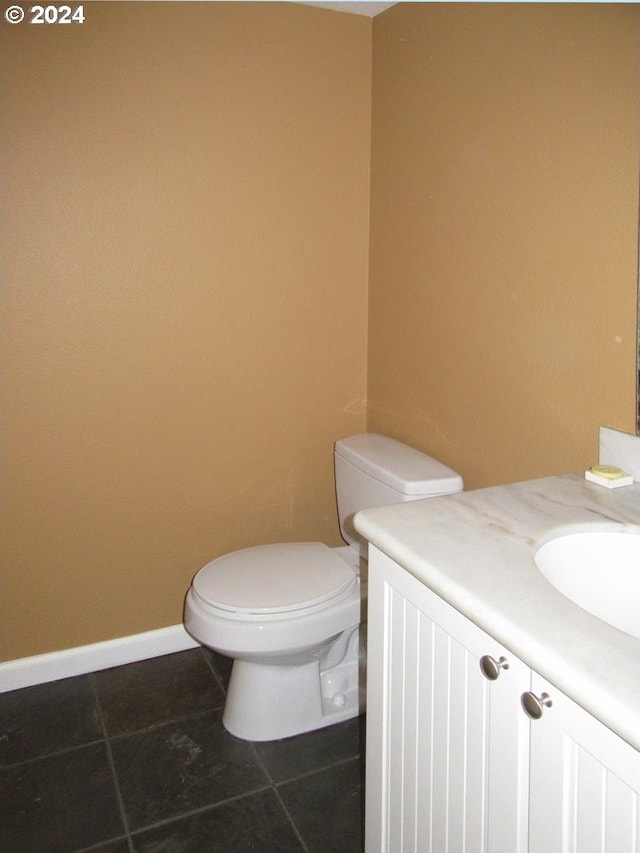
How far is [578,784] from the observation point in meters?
0.72

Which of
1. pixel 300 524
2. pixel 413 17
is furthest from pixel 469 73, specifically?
pixel 300 524

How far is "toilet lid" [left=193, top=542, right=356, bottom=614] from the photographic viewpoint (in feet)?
5.51

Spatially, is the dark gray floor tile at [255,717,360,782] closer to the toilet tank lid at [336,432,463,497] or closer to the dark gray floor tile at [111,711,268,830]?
the dark gray floor tile at [111,711,268,830]

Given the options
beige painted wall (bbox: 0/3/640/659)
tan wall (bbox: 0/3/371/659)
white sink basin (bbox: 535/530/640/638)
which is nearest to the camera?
white sink basin (bbox: 535/530/640/638)

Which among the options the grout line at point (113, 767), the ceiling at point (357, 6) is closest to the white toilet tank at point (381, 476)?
the grout line at point (113, 767)

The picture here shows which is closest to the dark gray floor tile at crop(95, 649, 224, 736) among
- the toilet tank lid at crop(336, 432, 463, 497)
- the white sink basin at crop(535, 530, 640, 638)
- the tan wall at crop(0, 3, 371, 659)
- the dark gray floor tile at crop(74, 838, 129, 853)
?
the tan wall at crop(0, 3, 371, 659)

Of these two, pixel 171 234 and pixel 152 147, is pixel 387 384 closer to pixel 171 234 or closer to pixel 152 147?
pixel 171 234

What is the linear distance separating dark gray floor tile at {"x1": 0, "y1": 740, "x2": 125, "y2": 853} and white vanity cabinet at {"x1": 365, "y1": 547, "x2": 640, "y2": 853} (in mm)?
754

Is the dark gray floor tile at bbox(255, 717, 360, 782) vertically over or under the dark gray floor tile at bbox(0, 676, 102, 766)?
under

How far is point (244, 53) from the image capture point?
2.02 m

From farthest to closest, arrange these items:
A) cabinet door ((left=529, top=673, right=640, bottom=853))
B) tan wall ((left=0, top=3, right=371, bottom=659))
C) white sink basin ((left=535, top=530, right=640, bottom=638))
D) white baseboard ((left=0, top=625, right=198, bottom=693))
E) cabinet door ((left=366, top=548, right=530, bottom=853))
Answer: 1. white baseboard ((left=0, top=625, right=198, bottom=693))
2. tan wall ((left=0, top=3, right=371, bottom=659))
3. white sink basin ((left=535, top=530, right=640, bottom=638))
4. cabinet door ((left=366, top=548, right=530, bottom=853))
5. cabinet door ((left=529, top=673, right=640, bottom=853))

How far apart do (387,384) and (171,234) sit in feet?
2.80

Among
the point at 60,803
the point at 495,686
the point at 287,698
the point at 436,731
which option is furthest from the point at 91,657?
the point at 495,686

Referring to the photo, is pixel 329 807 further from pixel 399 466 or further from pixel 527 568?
pixel 527 568
